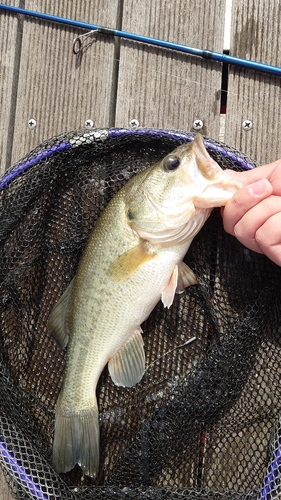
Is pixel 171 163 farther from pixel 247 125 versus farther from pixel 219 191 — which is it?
pixel 247 125

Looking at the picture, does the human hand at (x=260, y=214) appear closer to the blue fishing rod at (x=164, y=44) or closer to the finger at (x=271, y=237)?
the finger at (x=271, y=237)

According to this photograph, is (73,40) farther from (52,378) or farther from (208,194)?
(52,378)

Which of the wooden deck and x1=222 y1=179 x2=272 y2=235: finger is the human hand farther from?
the wooden deck

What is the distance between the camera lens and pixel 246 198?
178cm

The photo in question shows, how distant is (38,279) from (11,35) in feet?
4.96

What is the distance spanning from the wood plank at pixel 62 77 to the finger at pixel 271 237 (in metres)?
1.24

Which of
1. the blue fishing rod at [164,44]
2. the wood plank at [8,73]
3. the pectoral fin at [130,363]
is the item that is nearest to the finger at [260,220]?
the pectoral fin at [130,363]

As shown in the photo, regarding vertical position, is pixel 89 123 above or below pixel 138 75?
below

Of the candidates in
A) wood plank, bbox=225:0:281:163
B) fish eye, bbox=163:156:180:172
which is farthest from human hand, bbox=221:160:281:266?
wood plank, bbox=225:0:281:163

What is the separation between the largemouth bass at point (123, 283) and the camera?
189cm

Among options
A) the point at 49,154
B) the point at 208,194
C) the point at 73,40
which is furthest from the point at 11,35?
the point at 208,194

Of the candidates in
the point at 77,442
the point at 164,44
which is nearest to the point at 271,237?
the point at 77,442

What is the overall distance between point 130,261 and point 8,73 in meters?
1.54

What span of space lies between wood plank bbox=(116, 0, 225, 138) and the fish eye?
2.35 ft
